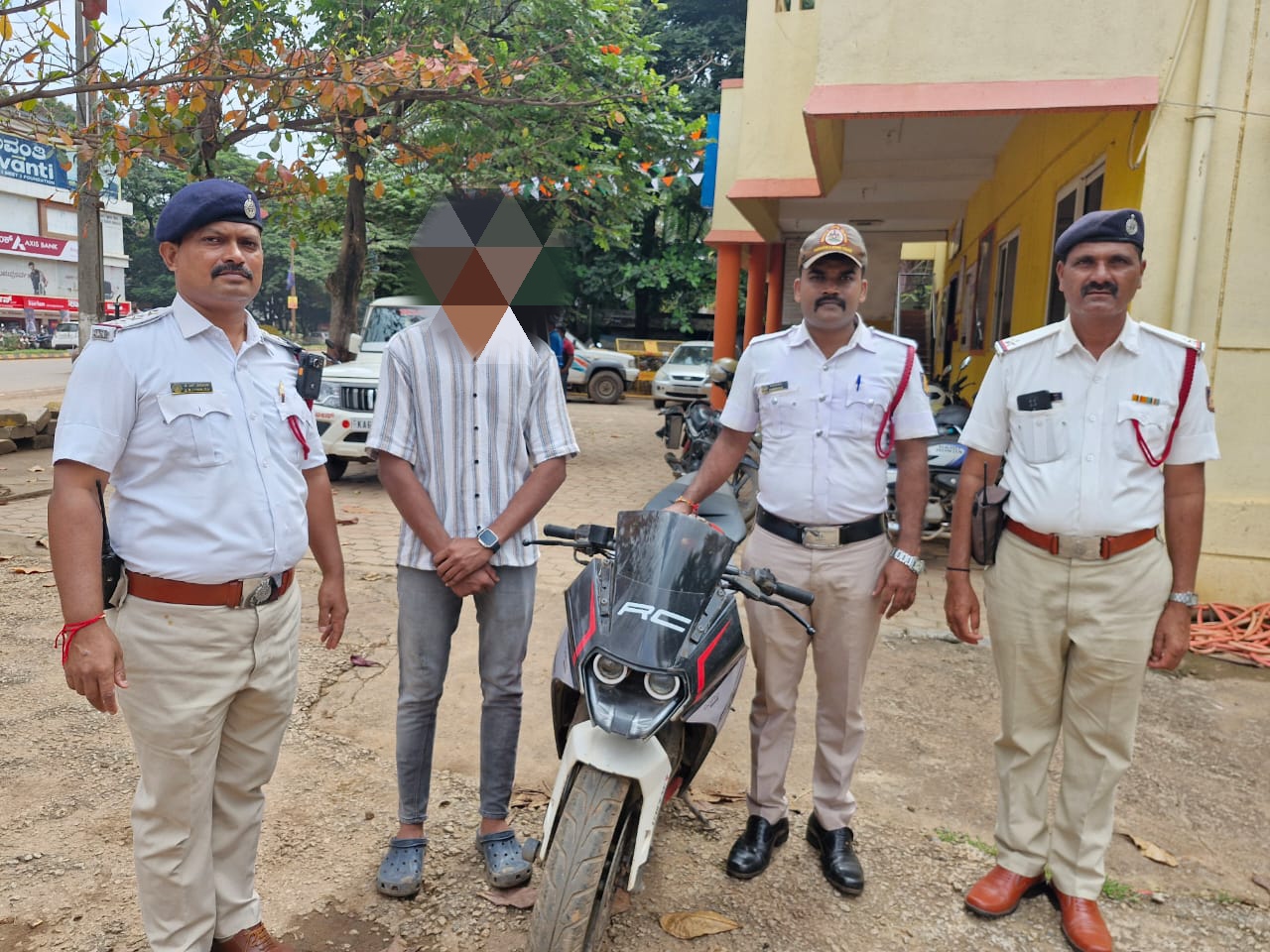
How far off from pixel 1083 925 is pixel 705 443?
569 centimetres

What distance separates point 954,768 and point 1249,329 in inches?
129

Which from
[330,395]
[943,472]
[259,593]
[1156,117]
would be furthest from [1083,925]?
[330,395]

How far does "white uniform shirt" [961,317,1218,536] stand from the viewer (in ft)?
7.94

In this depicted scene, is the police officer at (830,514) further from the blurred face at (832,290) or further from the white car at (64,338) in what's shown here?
the white car at (64,338)

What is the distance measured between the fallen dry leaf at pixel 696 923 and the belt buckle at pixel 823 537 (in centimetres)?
108

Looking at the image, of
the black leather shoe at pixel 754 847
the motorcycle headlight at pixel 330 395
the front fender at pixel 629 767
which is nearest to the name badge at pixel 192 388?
the front fender at pixel 629 767

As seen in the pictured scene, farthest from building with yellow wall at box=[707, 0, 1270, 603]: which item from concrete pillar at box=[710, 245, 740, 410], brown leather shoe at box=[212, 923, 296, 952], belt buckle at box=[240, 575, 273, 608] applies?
concrete pillar at box=[710, 245, 740, 410]

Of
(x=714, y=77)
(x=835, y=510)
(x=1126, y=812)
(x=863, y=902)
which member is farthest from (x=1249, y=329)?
(x=714, y=77)

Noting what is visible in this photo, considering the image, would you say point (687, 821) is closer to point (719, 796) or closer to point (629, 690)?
point (719, 796)

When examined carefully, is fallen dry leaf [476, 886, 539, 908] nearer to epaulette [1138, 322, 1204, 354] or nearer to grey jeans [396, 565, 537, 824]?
grey jeans [396, 565, 537, 824]

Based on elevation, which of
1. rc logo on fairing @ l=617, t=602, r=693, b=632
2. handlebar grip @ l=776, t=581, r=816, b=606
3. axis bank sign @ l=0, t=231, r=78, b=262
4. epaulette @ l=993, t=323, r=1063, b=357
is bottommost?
rc logo on fairing @ l=617, t=602, r=693, b=632

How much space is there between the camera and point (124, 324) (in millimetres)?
1916

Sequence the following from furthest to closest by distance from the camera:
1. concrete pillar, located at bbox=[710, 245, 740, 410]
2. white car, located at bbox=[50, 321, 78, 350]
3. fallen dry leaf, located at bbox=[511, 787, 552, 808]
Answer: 1. white car, located at bbox=[50, 321, 78, 350]
2. concrete pillar, located at bbox=[710, 245, 740, 410]
3. fallen dry leaf, located at bbox=[511, 787, 552, 808]

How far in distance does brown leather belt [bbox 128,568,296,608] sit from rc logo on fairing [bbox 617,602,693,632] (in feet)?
2.73
